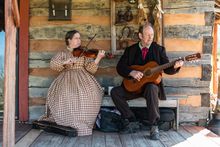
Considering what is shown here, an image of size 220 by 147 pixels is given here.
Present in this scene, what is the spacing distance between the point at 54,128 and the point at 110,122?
27.6 inches

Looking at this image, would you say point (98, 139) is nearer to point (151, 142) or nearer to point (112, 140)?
point (112, 140)

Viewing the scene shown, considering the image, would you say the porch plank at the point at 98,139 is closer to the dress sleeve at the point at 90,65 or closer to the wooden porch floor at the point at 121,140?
the wooden porch floor at the point at 121,140

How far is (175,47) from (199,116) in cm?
102

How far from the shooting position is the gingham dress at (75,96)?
455cm

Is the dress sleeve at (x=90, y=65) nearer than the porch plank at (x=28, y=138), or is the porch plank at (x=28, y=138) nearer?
the porch plank at (x=28, y=138)

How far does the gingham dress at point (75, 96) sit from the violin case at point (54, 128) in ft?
0.26

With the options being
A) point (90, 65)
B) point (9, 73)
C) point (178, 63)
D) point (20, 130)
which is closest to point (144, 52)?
point (178, 63)

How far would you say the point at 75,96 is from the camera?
→ 182 inches

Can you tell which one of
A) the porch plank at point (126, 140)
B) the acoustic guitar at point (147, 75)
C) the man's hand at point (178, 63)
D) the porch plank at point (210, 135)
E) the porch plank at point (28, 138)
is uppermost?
the man's hand at point (178, 63)

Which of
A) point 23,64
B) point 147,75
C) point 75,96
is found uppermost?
point 23,64

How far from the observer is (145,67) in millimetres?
4496

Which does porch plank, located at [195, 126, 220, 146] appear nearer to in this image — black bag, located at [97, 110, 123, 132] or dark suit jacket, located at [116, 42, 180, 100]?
dark suit jacket, located at [116, 42, 180, 100]

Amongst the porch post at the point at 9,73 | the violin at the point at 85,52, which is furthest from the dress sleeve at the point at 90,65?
the porch post at the point at 9,73

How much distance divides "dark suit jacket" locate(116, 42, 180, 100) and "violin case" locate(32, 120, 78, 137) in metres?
0.93
